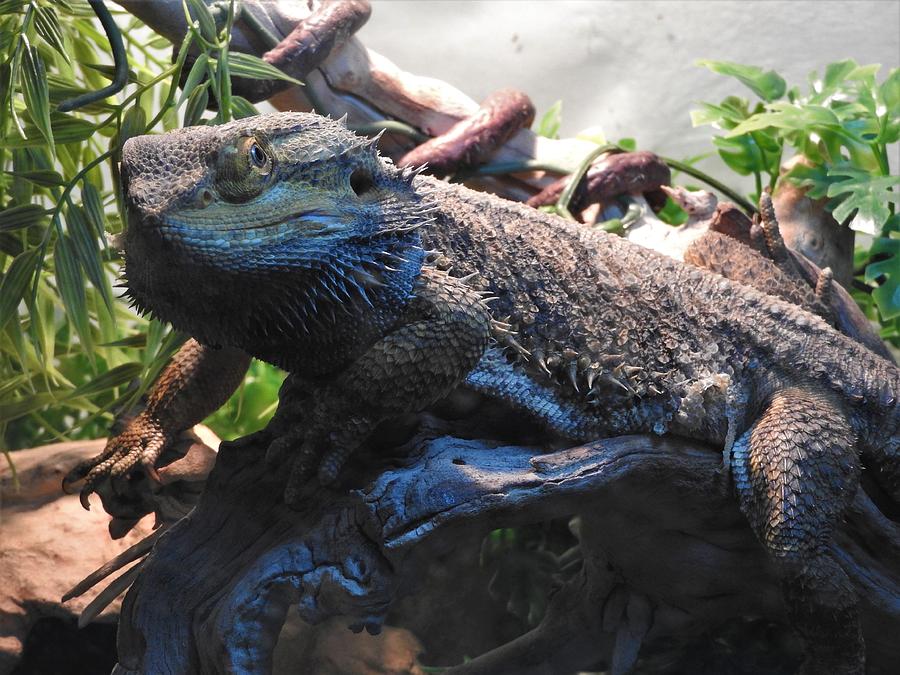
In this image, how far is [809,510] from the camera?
74.9 inches

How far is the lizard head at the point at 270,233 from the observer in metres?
1.49

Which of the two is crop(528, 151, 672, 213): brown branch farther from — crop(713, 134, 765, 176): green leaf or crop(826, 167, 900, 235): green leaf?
crop(826, 167, 900, 235): green leaf

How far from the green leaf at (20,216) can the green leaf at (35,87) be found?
0.70 feet

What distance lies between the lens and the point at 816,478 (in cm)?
192

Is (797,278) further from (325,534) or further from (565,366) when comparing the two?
(325,534)

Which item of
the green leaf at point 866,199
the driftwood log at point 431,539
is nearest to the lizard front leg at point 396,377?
the driftwood log at point 431,539

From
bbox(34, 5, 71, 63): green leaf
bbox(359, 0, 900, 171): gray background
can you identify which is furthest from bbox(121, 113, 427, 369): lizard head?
bbox(359, 0, 900, 171): gray background

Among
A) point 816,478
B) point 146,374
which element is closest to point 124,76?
point 146,374

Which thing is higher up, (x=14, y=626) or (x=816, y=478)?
(x=816, y=478)

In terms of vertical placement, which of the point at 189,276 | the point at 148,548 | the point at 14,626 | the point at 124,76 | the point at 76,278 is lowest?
the point at 14,626

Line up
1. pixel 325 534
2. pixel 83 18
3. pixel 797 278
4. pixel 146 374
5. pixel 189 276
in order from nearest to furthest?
pixel 189 276, pixel 325 534, pixel 146 374, pixel 797 278, pixel 83 18

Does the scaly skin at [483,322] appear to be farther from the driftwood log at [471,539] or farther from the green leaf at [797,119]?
the green leaf at [797,119]

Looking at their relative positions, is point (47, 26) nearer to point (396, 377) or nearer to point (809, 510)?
point (396, 377)

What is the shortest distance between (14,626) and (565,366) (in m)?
1.81
